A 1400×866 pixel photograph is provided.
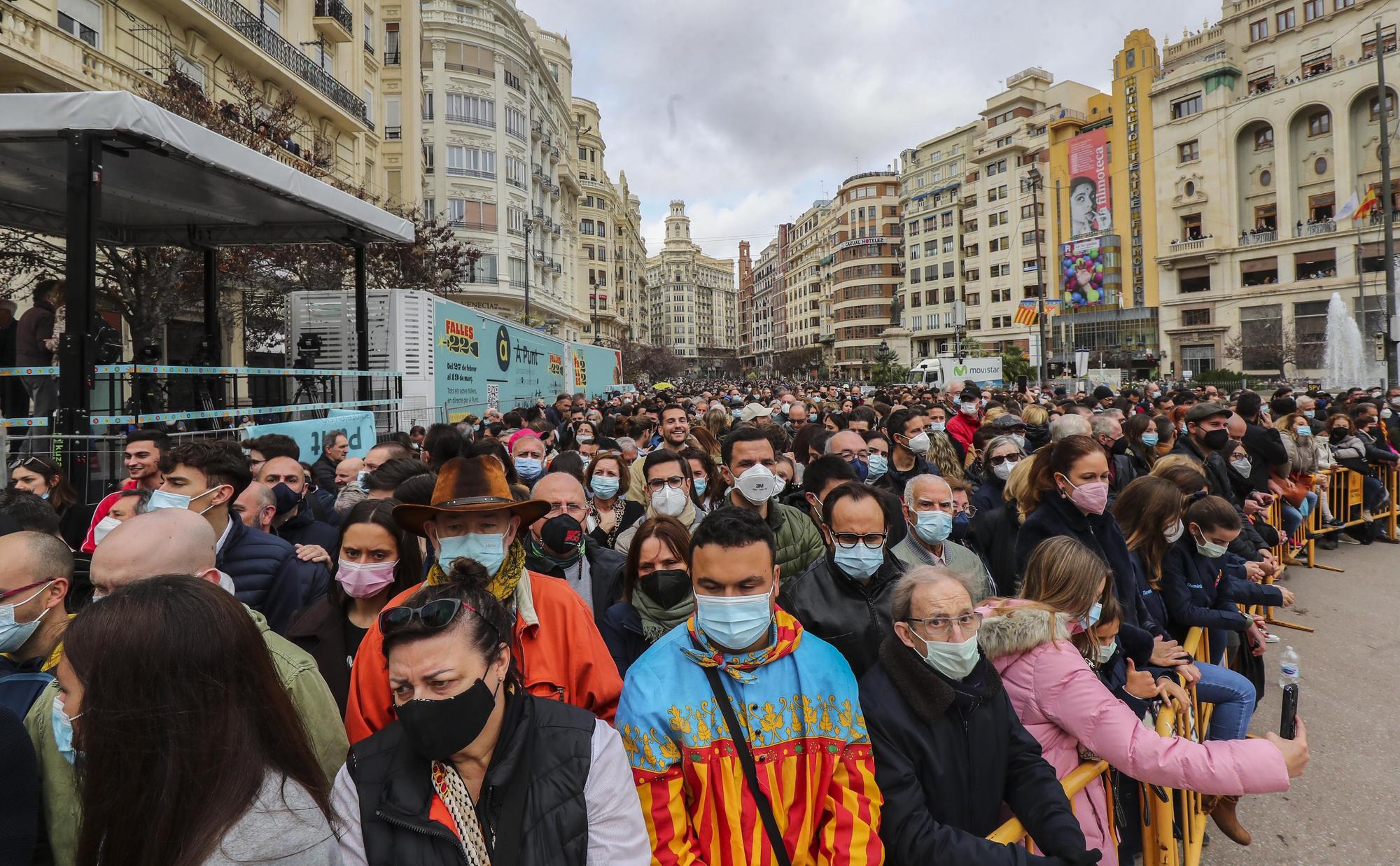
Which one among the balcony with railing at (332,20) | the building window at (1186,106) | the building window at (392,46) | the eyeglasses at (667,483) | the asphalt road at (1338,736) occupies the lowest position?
the asphalt road at (1338,736)

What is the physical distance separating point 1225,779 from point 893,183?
101 m

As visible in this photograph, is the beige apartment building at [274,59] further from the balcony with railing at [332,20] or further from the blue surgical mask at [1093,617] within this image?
the blue surgical mask at [1093,617]

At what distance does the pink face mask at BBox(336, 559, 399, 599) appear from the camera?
320cm

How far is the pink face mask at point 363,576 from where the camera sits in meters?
3.20

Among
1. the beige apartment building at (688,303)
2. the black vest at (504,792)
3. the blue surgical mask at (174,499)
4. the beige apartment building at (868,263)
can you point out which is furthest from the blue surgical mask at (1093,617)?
the beige apartment building at (688,303)

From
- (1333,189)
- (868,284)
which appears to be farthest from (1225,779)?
(868,284)

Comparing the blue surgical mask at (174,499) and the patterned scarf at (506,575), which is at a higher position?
the blue surgical mask at (174,499)

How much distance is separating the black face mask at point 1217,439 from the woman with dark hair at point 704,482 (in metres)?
5.16

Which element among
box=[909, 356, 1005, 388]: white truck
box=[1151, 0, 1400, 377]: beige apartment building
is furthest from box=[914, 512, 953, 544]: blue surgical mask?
box=[1151, 0, 1400, 377]: beige apartment building

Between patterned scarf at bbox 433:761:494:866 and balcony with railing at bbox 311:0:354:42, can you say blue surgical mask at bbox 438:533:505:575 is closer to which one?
patterned scarf at bbox 433:761:494:866

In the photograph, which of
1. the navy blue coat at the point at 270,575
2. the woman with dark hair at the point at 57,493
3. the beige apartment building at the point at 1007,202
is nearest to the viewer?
the navy blue coat at the point at 270,575

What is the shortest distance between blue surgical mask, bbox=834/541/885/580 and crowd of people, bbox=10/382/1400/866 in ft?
0.04

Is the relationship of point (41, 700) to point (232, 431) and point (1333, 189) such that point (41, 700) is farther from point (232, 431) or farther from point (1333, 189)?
point (1333, 189)

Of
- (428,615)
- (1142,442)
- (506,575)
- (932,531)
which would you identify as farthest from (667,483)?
(1142,442)
